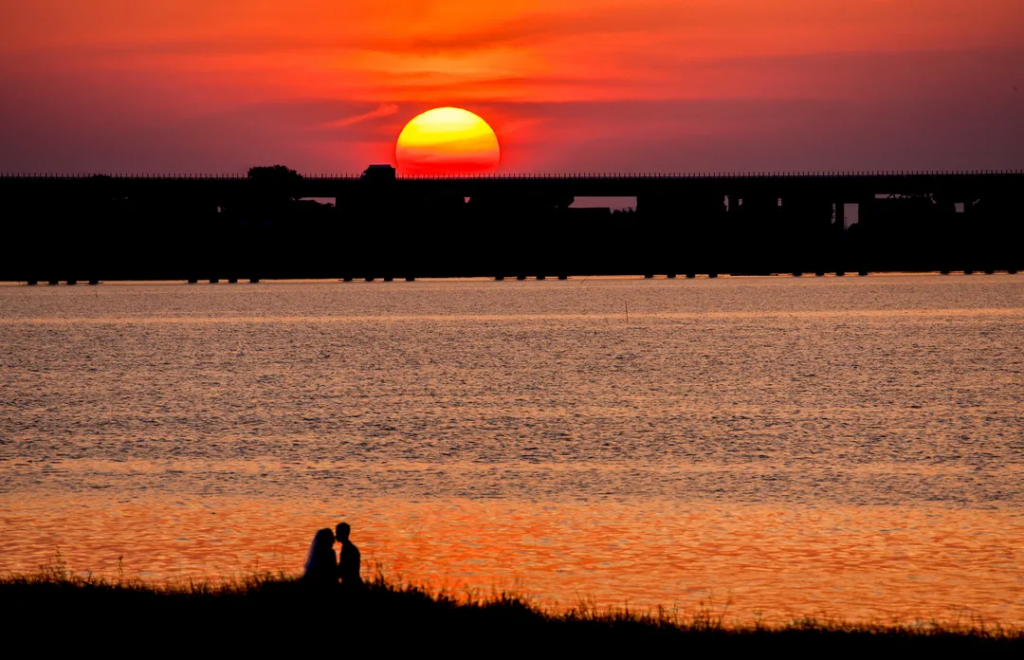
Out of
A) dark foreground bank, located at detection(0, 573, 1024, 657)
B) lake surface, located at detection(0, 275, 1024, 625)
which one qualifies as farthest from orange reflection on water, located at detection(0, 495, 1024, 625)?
dark foreground bank, located at detection(0, 573, 1024, 657)

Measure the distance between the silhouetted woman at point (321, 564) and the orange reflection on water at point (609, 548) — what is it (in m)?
2.99

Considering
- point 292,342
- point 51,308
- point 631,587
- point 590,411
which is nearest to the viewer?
point 631,587

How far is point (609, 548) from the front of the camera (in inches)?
682

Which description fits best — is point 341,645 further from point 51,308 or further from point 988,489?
point 51,308

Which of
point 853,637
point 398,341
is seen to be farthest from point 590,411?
point 398,341

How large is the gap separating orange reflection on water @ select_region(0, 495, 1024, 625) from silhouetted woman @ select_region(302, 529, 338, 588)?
118 inches

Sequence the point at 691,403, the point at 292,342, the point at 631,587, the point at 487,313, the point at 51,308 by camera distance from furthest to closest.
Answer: the point at 51,308 < the point at 487,313 < the point at 292,342 < the point at 691,403 < the point at 631,587

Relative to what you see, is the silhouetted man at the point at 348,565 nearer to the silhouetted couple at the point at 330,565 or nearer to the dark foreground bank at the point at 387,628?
the silhouetted couple at the point at 330,565

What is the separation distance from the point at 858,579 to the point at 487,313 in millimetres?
120983

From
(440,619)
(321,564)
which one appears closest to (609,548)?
(440,619)

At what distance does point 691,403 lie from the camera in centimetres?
4016

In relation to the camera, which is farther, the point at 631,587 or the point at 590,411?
the point at 590,411

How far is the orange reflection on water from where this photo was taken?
48.3 ft

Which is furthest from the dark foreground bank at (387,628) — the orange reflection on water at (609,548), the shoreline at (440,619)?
the orange reflection on water at (609,548)
